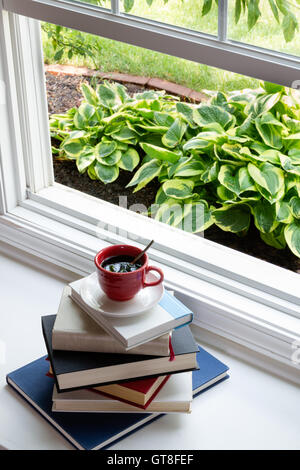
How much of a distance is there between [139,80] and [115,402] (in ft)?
5.66

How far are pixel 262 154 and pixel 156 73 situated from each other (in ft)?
2.65

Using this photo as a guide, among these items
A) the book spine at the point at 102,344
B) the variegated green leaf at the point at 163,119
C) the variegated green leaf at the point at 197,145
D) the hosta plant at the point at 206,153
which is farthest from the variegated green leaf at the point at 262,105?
the book spine at the point at 102,344

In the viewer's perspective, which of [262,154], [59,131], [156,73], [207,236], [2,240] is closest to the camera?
[2,240]

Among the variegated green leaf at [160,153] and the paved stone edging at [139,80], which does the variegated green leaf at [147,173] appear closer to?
the variegated green leaf at [160,153]

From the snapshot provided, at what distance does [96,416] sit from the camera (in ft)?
3.59

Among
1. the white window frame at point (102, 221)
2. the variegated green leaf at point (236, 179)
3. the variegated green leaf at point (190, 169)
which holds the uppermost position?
the white window frame at point (102, 221)

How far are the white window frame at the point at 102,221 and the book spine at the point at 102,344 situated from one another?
251mm

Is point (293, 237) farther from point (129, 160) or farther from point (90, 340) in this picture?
point (90, 340)

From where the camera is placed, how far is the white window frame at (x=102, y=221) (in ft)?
3.99

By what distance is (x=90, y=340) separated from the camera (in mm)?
1062

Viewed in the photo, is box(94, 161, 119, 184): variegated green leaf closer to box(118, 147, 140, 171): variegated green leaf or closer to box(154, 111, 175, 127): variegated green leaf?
box(118, 147, 140, 171): variegated green leaf

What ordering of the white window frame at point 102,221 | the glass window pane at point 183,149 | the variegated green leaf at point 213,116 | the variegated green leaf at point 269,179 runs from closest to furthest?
1. the white window frame at point 102,221
2. the variegated green leaf at point 269,179
3. the glass window pane at point 183,149
4. the variegated green leaf at point 213,116
